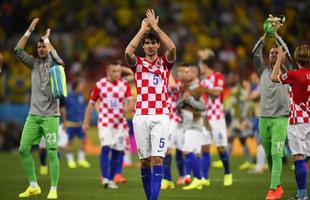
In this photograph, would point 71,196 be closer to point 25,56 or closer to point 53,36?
point 25,56

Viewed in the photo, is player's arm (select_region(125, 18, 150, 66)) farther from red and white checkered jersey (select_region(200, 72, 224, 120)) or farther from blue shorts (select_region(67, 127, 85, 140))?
blue shorts (select_region(67, 127, 85, 140))

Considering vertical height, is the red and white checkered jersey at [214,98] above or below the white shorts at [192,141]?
above

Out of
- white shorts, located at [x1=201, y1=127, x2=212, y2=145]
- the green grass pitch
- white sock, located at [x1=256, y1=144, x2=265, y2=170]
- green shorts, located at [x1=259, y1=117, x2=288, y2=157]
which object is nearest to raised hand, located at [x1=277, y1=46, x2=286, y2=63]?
green shorts, located at [x1=259, y1=117, x2=288, y2=157]

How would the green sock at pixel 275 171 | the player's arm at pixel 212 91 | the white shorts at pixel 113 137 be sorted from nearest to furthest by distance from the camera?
1. the green sock at pixel 275 171
2. the white shorts at pixel 113 137
3. the player's arm at pixel 212 91

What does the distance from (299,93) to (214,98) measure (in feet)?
16.6

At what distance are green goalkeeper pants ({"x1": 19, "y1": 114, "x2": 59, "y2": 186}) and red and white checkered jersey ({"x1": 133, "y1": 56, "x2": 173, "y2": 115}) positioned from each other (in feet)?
8.12

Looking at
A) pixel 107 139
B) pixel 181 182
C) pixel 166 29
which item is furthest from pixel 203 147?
pixel 166 29

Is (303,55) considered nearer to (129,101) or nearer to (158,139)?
(158,139)

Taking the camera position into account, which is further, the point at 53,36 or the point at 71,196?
the point at 53,36

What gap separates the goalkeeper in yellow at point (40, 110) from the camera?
14.2 metres

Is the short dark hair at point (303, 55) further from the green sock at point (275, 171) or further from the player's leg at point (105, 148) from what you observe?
the player's leg at point (105, 148)

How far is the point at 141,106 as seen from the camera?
12219mm

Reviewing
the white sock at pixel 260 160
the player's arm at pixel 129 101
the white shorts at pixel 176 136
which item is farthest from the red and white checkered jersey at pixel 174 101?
the white sock at pixel 260 160

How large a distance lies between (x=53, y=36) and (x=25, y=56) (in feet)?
62.3
